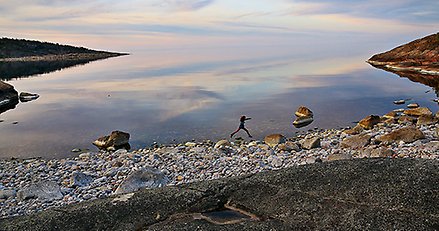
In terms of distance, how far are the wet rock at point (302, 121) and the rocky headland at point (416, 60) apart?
87.5 ft

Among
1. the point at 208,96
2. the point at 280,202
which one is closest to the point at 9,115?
the point at 208,96

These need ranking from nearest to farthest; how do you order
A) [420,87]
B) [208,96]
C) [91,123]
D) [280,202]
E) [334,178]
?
[280,202]
[334,178]
[91,123]
[208,96]
[420,87]

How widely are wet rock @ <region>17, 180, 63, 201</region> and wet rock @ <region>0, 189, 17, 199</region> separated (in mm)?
226

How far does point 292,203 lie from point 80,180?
22.1 feet

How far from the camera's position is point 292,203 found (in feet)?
17.9

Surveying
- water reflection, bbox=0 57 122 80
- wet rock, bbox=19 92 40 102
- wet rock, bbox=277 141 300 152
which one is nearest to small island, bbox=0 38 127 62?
water reflection, bbox=0 57 122 80

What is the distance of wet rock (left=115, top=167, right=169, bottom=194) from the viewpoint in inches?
370

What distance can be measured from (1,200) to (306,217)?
7.42m

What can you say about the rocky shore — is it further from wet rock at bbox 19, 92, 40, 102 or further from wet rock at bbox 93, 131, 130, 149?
wet rock at bbox 19, 92, 40, 102

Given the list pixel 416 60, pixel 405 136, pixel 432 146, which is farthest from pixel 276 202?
pixel 416 60

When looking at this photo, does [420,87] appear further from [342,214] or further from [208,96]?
[342,214]

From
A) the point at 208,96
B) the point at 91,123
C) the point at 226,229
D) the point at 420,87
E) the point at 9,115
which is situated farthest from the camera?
the point at 420,87

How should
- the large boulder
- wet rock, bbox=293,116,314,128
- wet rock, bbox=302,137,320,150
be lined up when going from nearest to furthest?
wet rock, bbox=302,137,320,150 < wet rock, bbox=293,116,314,128 < the large boulder

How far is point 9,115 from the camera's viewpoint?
26.3 meters
